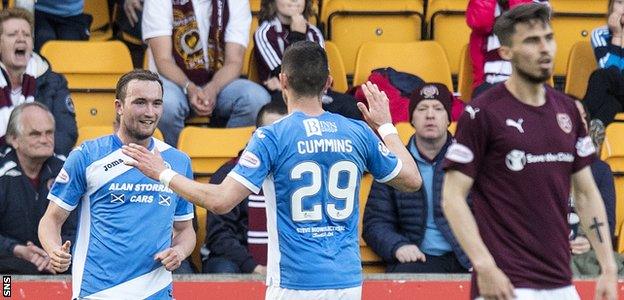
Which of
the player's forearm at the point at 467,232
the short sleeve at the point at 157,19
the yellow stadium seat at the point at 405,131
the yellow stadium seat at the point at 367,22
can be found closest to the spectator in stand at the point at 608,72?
the yellow stadium seat at the point at 405,131

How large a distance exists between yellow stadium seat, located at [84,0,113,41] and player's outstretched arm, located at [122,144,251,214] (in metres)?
5.49

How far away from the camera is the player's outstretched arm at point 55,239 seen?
21.3ft

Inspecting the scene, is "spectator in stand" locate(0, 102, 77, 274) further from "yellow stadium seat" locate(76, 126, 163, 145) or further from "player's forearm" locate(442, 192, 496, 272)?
"player's forearm" locate(442, 192, 496, 272)

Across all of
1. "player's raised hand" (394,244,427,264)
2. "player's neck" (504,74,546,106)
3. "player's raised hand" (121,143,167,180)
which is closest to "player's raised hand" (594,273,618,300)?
"player's neck" (504,74,546,106)

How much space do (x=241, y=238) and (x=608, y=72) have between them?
3.08 m

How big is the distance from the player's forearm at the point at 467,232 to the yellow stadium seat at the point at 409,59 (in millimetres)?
4933

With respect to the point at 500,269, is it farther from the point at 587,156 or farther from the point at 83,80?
the point at 83,80

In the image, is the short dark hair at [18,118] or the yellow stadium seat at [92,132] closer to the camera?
the short dark hair at [18,118]

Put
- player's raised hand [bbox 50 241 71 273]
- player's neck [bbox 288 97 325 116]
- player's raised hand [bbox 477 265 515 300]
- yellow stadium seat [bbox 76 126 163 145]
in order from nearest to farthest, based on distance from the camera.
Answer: player's raised hand [bbox 477 265 515 300] < player's neck [bbox 288 97 325 116] < player's raised hand [bbox 50 241 71 273] < yellow stadium seat [bbox 76 126 163 145]

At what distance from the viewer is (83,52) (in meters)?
10.3

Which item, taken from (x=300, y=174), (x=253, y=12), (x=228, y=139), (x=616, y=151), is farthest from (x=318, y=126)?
(x=253, y=12)

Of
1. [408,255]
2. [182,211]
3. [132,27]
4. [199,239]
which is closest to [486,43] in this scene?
[408,255]

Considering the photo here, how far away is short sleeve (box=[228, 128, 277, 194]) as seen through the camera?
6027mm

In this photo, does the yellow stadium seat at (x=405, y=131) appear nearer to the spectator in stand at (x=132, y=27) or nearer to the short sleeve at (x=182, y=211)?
the spectator in stand at (x=132, y=27)
